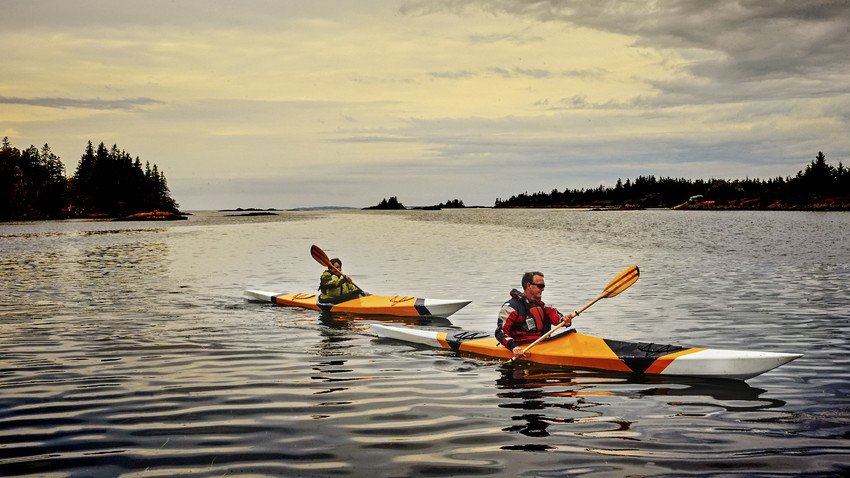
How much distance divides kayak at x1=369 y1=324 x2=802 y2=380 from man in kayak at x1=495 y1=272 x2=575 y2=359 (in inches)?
11.5

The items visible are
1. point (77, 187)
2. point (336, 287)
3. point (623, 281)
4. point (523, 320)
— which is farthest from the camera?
point (77, 187)

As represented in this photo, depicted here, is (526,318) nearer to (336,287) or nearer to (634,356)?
(634,356)

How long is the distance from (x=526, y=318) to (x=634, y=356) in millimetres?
2158

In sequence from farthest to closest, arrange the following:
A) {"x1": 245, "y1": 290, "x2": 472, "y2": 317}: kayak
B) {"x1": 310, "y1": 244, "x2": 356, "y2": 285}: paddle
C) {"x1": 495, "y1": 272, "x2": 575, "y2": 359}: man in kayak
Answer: {"x1": 310, "y1": 244, "x2": 356, "y2": 285}: paddle < {"x1": 245, "y1": 290, "x2": 472, "y2": 317}: kayak < {"x1": 495, "y1": 272, "x2": 575, "y2": 359}: man in kayak

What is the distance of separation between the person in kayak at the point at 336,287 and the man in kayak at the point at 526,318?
7.31m

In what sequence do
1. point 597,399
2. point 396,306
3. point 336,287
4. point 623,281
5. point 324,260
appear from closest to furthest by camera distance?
point 597,399 < point 623,281 < point 396,306 < point 336,287 < point 324,260

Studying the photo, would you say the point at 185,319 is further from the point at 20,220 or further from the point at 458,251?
the point at 20,220

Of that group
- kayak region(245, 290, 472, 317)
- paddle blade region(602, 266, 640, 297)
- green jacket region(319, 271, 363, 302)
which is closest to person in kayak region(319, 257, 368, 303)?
green jacket region(319, 271, 363, 302)

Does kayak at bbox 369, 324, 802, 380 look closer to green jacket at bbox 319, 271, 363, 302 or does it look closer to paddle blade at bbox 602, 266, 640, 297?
paddle blade at bbox 602, 266, 640, 297

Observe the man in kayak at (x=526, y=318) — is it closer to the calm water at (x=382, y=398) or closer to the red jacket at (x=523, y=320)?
the red jacket at (x=523, y=320)

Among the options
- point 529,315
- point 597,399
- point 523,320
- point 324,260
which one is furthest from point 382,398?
point 324,260

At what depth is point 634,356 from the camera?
10.1 m

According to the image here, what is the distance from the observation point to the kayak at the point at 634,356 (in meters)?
9.21

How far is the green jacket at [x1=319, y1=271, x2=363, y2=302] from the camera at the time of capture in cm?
1816
